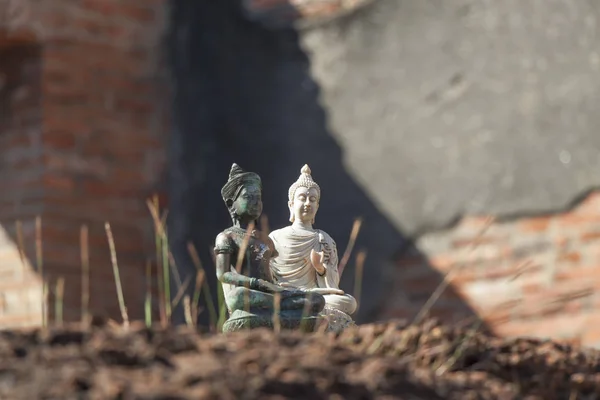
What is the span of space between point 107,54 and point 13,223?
1029mm

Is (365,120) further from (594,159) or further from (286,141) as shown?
(594,159)

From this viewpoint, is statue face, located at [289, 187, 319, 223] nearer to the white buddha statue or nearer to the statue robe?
the white buddha statue

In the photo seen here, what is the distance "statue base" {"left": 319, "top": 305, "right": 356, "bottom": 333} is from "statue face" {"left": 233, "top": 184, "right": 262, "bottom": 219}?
0.37 meters

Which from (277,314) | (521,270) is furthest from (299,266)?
(521,270)

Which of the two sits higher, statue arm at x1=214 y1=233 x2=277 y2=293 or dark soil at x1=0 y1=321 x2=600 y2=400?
statue arm at x1=214 y1=233 x2=277 y2=293

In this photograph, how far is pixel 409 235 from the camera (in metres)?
7.47

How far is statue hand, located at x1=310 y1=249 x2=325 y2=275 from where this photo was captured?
4.57 m

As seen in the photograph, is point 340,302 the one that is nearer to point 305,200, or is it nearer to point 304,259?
point 304,259

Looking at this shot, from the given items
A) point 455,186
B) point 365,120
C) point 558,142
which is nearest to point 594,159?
point 558,142

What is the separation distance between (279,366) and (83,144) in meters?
4.77

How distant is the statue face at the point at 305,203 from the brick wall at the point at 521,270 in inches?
95.0

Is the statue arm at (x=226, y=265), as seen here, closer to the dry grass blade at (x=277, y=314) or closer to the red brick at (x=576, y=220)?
the dry grass blade at (x=277, y=314)

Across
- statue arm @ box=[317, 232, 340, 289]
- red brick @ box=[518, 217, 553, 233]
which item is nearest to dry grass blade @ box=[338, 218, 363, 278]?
statue arm @ box=[317, 232, 340, 289]

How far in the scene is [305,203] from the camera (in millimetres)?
4672
